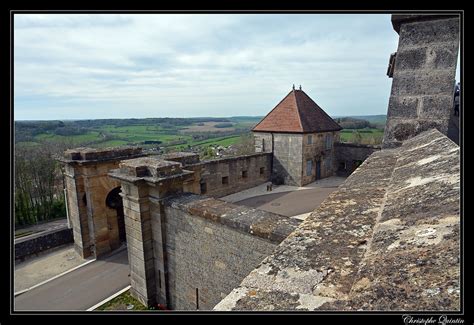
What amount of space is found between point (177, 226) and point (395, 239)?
15.6ft

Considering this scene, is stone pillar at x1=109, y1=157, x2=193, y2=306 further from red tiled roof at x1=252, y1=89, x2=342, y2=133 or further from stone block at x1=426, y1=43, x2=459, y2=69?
red tiled roof at x1=252, y1=89, x2=342, y2=133

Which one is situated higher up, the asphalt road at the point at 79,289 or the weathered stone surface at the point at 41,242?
the weathered stone surface at the point at 41,242

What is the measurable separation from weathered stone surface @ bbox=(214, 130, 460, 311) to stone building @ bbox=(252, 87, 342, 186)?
15.4m

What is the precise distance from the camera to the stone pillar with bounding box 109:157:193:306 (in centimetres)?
611

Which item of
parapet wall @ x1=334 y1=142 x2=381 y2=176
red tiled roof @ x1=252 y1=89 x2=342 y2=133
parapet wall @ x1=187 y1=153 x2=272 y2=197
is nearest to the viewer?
parapet wall @ x1=187 y1=153 x2=272 y2=197

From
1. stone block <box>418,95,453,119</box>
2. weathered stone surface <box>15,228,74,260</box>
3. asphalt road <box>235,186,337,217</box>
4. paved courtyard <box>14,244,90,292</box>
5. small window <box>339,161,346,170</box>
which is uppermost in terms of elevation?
stone block <box>418,95,453,119</box>

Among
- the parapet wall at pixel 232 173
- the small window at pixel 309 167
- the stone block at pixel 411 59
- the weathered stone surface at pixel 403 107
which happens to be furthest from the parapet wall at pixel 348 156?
the stone block at pixel 411 59

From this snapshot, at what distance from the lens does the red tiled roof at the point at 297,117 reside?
60.6 feet

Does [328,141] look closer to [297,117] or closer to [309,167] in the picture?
[309,167]

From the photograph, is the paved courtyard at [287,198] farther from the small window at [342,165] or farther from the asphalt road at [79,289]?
the asphalt road at [79,289]

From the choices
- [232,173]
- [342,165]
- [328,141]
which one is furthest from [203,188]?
[342,165]

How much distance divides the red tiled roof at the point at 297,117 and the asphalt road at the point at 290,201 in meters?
4.01

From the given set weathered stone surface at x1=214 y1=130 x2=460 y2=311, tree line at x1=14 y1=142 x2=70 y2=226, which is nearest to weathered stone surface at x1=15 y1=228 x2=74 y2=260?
weathered stone surface at x1=214 y1=130 x2=460 y2=311

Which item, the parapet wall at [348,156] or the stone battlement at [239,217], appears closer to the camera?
the stone battlement at [239,217]
